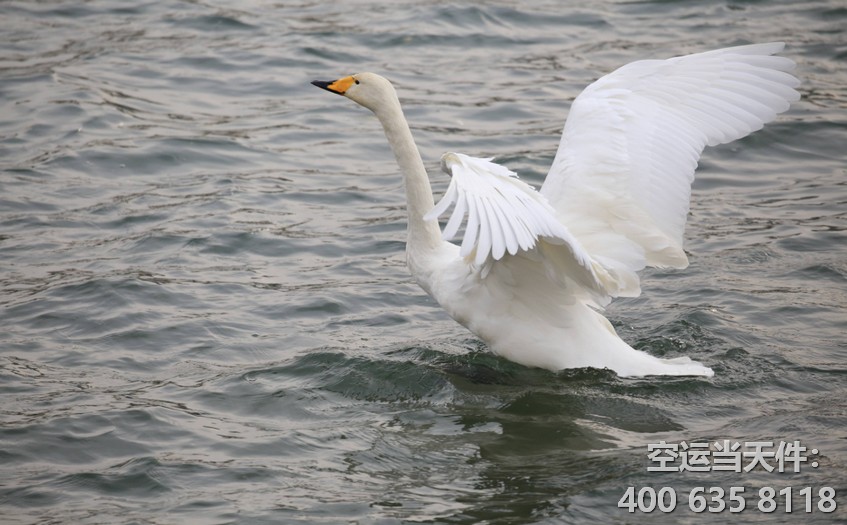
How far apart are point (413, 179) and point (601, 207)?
3.95ft

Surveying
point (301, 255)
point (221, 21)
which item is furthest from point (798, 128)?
point (221, 21)

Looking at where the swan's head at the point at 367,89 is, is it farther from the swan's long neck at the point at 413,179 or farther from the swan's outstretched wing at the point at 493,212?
the swan's outstretched wing at the point at 493,212

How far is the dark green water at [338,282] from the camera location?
6.05 meters

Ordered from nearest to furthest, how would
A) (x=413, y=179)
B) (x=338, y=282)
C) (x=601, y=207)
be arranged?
(x=601, y=207), (x=413, y=179), (x=338, y=282)

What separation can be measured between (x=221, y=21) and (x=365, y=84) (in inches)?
325

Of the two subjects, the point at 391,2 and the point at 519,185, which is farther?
the point at 391,2

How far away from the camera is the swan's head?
7.26 m

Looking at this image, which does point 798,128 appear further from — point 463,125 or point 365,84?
point 365,84

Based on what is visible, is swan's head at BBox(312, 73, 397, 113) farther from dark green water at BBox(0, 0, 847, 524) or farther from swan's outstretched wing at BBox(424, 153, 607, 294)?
dark green water at BBox(0, 0, 847, 524)

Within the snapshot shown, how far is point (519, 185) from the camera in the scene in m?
5.84

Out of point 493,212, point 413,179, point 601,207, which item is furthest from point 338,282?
point 493,212

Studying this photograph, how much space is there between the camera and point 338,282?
8.98m

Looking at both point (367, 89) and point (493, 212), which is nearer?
point (493, 212)

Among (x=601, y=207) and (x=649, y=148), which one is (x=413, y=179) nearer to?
(x=601, y=207)
